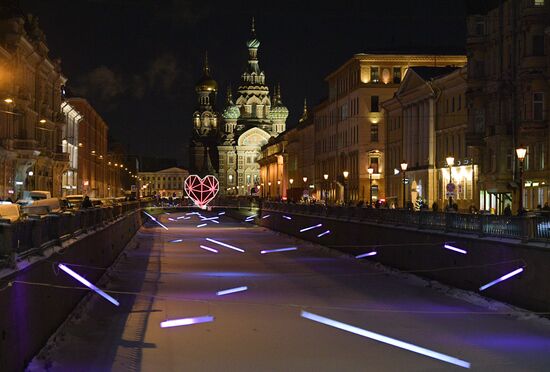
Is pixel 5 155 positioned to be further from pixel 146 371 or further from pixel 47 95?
pixel 146 371

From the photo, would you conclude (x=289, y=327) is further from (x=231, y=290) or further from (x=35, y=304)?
(x=231, y=290)

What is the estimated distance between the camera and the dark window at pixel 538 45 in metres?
53.8

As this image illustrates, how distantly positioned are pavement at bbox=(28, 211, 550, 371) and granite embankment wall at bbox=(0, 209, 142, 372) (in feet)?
1.46

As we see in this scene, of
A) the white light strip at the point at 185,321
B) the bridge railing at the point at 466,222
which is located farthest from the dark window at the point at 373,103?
the white light strip at the point at 185,321

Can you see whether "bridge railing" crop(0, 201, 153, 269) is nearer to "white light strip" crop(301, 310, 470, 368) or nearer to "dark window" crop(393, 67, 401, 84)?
"white light strip" crop(301, 310, 470, 368)

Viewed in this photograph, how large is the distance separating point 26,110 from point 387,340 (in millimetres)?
57314

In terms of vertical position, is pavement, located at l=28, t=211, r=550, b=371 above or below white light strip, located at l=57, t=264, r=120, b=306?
below

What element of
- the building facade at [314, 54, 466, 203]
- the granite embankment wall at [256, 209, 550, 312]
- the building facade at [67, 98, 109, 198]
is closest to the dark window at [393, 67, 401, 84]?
the building facade at [314, 54, 466, 203]

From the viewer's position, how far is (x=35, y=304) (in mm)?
18438

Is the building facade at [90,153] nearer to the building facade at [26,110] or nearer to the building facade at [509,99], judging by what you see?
the building facade at [26,110]

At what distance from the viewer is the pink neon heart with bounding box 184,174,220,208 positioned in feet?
382

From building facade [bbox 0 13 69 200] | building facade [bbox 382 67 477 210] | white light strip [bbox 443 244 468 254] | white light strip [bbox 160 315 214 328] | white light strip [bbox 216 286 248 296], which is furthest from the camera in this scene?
building facade [bbox 382 67 477 210]

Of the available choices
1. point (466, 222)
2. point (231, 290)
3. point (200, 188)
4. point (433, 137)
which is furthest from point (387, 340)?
point (200, 188)

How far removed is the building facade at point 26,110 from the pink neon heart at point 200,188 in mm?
25193
